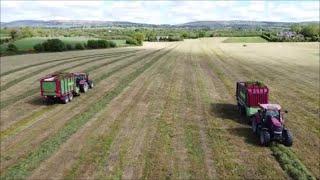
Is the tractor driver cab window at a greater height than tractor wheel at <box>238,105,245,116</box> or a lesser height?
greater

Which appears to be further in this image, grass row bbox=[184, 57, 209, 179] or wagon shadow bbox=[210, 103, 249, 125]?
wagon shadow bbox=[210, 103, 249, 125]

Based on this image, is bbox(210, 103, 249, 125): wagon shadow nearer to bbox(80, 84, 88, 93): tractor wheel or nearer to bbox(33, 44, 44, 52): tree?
bbox(80, 84, 88, 93): tractor wheel

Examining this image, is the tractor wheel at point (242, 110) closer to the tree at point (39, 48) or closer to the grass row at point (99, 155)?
the grass row at point (99, 155)

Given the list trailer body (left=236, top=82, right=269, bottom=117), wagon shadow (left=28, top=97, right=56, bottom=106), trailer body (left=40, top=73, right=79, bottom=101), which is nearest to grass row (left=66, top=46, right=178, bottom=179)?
trailer body (left=236, top=82, right=269, bottom=117)

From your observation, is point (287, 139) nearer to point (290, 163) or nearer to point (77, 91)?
point (290, 163)

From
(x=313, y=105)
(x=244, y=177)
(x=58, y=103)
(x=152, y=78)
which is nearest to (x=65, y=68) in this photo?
(x=152, y=78)

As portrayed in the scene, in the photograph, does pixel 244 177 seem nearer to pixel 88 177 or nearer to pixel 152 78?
pixel 88 177

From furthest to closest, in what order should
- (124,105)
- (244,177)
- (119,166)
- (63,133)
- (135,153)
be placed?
(124,105), (63,133), (135,153), (119,166), (244,177)

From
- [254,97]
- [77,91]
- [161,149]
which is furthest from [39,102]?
[254,97]

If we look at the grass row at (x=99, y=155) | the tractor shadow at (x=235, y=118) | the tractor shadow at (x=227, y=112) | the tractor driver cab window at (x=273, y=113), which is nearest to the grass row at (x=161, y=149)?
the grass row at (x=99, y=155)
